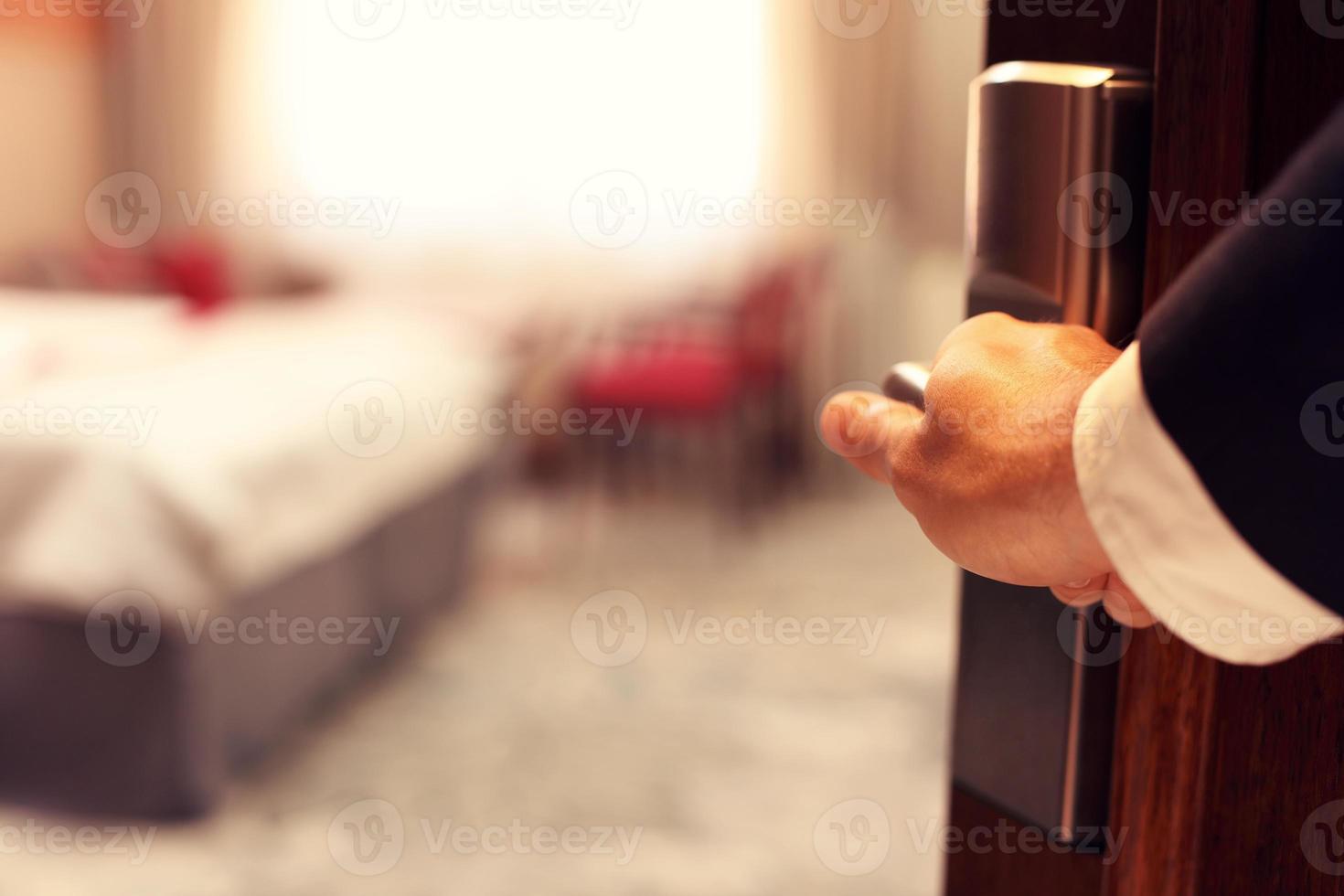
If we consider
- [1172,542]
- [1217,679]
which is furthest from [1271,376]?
[1217,679]

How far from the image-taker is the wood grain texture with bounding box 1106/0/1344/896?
1.68 ft

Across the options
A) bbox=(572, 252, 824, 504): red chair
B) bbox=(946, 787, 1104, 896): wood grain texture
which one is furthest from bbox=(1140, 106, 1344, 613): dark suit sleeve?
bbox=(572, 252, 824, 504): red chair

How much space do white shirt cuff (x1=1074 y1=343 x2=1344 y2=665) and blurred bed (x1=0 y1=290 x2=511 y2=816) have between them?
1.99m

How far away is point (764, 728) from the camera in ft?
8.95

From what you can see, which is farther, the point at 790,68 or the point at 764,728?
the point at 790,68

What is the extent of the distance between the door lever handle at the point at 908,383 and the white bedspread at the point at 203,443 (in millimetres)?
1848

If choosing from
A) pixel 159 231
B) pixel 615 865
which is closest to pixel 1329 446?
pixel 615 865

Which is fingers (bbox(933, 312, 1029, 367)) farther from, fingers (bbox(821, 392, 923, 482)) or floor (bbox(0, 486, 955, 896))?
floor (bbox(0, 486, 955, 896))

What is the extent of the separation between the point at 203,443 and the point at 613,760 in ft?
3.39

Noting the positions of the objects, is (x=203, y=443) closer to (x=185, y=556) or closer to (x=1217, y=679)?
(x=185, y=556)

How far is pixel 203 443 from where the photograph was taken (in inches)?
89.0

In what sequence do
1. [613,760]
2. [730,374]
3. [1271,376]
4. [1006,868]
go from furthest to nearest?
[730,374]
[613,760]
[1006,868]
[1271,376]

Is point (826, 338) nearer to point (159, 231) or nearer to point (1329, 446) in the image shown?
point (159, 231)

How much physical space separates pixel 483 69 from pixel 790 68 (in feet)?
4.01
